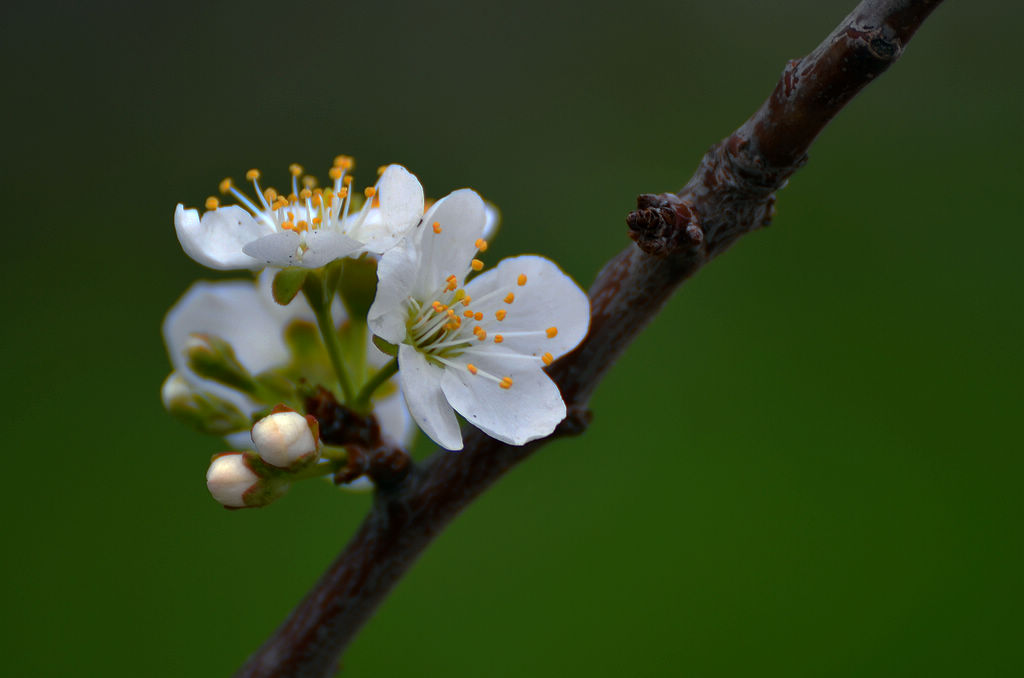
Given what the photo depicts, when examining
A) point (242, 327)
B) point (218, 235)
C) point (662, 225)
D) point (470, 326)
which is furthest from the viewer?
point (242, 327)

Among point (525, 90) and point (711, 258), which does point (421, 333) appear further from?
point (525, 90)

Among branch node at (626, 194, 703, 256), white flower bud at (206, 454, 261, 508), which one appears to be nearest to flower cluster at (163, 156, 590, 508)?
white flower bud at (206, 454, 261, 508)

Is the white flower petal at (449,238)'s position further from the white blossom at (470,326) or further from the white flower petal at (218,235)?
the white flower petal at (218,235)

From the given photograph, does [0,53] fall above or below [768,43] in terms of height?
below

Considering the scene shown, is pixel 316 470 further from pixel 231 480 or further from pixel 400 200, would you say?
pixel 400 200

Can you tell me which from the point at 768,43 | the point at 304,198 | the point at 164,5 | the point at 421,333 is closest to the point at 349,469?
the point at 421,333

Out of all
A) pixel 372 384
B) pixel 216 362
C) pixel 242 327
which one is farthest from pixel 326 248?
pixel 242 327

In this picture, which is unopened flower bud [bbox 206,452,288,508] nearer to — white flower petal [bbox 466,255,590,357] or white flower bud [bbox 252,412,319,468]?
white flower bud [bbox 252,412,319,468]
